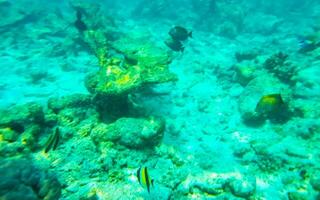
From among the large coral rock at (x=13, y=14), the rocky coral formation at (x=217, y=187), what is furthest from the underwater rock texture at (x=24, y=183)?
the large coral rock at (x=13, y=14)

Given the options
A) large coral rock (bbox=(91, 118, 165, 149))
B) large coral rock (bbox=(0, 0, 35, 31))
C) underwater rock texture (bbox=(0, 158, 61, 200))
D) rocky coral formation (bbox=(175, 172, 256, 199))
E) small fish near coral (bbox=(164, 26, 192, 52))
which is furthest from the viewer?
large coral rock (bbox=(0, 0, 35, 31))

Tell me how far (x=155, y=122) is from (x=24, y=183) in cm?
268

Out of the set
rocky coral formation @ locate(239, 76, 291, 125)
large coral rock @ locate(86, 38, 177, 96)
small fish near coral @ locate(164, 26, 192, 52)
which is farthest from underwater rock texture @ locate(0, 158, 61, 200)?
rocky coral formation @ locate(239, 76, 291, 125)

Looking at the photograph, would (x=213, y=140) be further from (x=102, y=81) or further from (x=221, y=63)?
(x=221, y=63)

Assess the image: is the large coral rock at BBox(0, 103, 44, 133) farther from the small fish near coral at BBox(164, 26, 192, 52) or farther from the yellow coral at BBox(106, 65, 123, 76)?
the small fish near coral at BBox(164, 26, 192, 52)

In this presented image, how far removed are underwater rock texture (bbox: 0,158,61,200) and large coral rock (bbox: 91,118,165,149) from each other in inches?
58.8

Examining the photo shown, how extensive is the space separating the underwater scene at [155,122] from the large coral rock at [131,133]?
0.02 meters

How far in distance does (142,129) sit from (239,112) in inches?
156

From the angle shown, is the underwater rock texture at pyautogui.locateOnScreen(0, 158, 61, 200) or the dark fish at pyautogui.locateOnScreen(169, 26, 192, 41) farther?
the dark fish at pyautogui.locateOnScreen(169, 26, 192, 41)

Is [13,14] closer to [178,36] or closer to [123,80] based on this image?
[178,36]

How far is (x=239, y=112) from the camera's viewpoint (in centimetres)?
870

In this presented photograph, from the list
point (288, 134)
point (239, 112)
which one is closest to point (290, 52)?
point (239, 112)

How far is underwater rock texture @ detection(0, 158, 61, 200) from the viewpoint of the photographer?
3.92 meters

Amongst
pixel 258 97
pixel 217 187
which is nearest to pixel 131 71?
→ pixel 217 187
